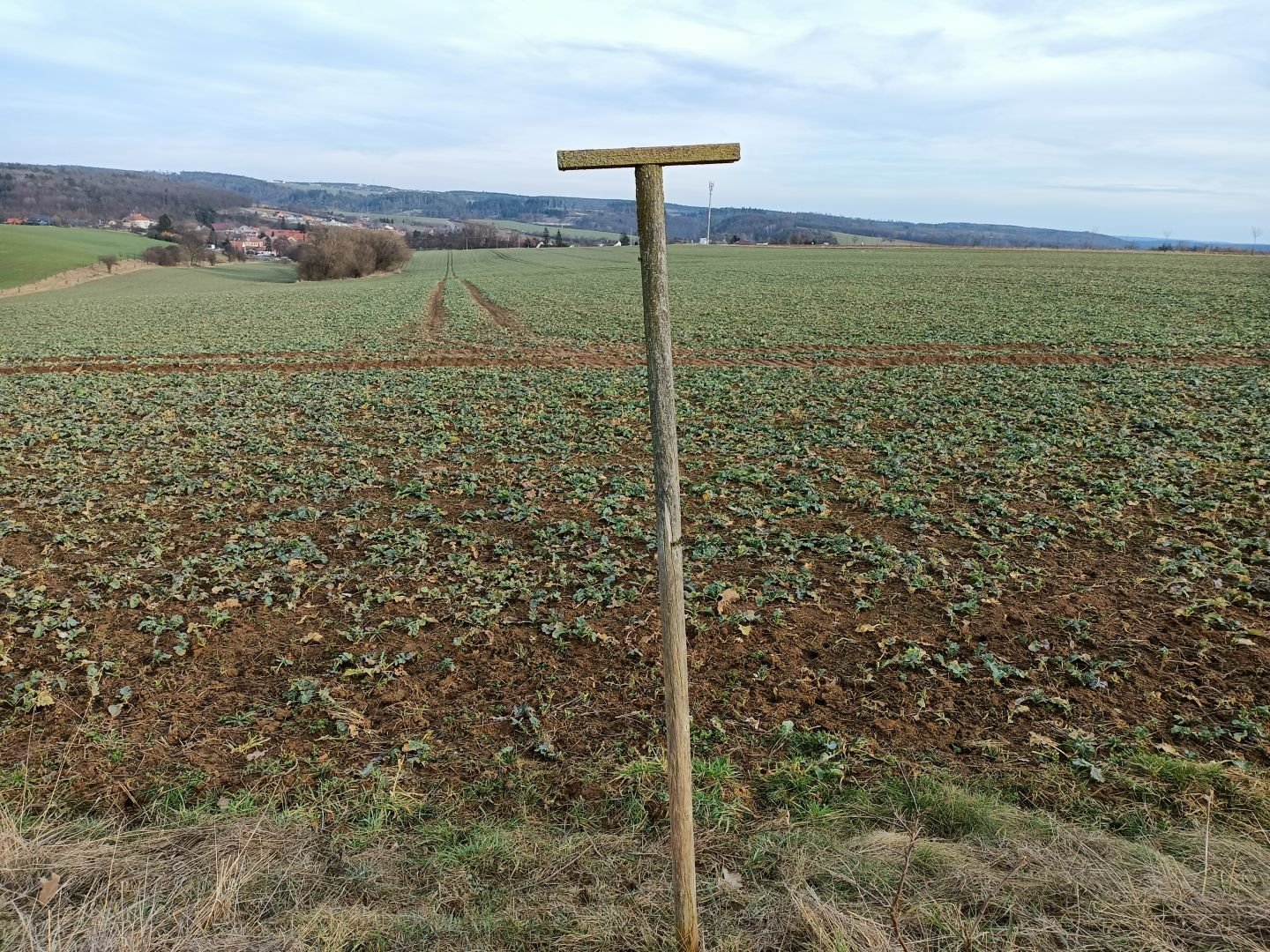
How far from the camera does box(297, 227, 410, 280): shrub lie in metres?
73.9

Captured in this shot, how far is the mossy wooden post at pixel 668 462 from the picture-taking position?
316 cm

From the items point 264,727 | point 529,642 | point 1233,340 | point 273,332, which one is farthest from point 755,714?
point 273,332

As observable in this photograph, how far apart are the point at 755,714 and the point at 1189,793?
2.80 meters

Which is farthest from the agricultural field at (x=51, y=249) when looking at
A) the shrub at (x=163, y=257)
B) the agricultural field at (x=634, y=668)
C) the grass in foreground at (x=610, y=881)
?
the grass in foreground at (x=610, y=881)

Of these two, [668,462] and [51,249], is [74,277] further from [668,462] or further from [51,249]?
[668,462]

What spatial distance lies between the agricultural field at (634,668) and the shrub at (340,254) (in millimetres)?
61242

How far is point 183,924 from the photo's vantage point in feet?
11.6

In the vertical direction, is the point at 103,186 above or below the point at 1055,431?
above

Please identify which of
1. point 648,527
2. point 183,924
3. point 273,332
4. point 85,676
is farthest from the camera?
point 273,332

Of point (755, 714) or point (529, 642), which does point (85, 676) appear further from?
point (755, 714)

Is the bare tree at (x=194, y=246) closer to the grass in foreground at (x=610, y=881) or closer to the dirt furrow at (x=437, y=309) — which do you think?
the dirt furrow at (x=437, y=309)

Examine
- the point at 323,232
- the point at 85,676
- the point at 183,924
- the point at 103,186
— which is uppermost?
the point at 103,186

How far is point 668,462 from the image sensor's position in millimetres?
3430

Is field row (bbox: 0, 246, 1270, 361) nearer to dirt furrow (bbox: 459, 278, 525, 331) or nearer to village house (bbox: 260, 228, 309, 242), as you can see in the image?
dirt furrow (bbox: 459, 278, 525, 331)
